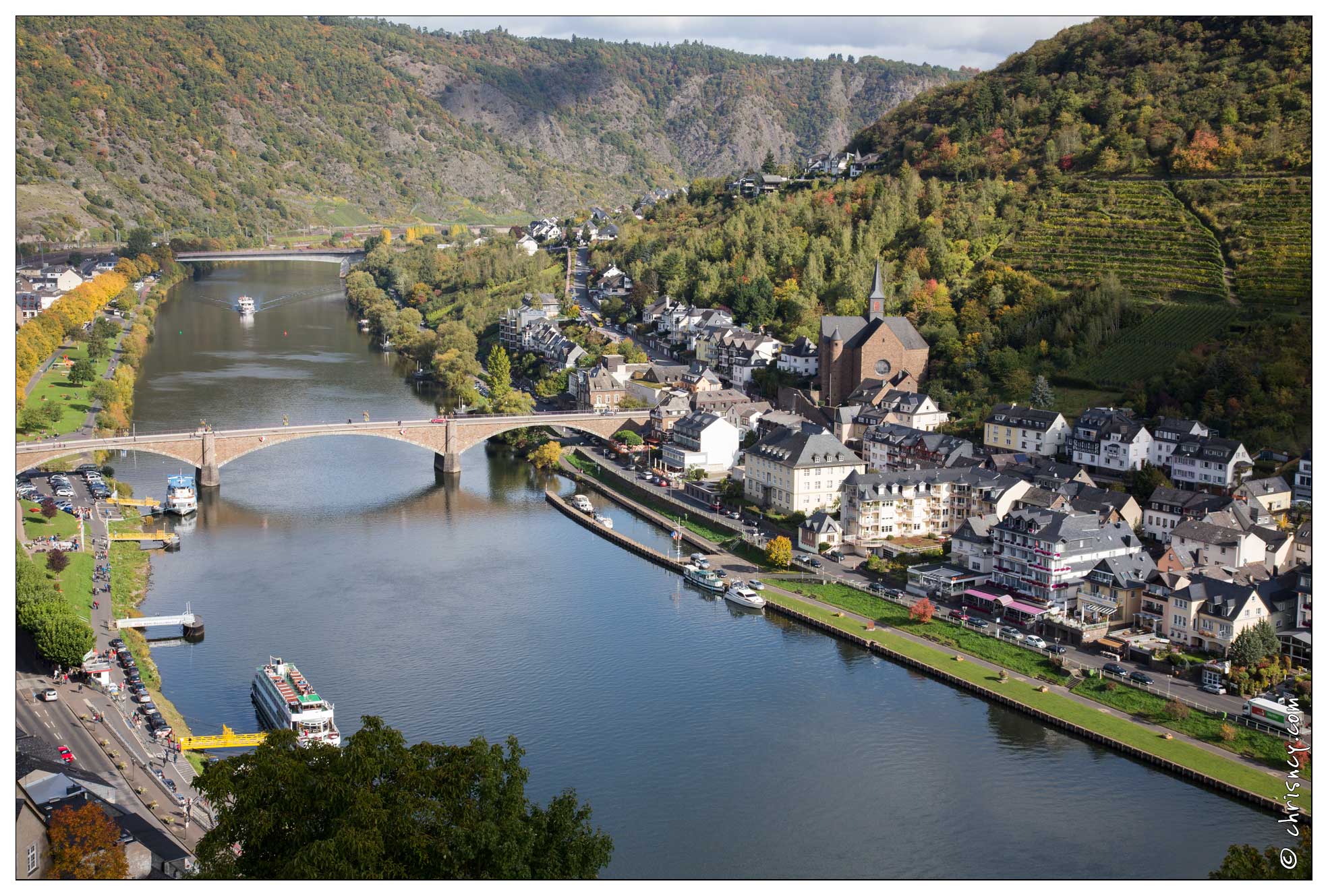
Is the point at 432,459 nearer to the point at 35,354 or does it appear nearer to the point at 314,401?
the point at 314,401

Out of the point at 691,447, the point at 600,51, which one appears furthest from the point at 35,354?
the point at 600,51

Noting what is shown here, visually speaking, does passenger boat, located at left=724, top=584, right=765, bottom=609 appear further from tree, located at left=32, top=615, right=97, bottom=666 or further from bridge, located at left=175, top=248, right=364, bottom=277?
bridge, located at left=175, top=248, right=364, bottom=277

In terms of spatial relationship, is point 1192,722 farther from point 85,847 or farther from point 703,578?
point 85,847

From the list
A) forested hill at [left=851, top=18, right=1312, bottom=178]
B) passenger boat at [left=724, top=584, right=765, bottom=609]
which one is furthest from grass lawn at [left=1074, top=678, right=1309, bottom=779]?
forested hill at [left=851, top=18, right=1312, bottom=178]

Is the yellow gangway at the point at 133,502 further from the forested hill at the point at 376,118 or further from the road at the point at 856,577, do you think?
the forested hill at the point at 376,118

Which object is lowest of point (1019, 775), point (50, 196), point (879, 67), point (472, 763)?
point (1019, 775)

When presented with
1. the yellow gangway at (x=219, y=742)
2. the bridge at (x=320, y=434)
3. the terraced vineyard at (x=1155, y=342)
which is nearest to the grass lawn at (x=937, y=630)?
the yellow gangway at (x=219, y=742)

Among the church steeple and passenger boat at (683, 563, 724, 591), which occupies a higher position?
the church steeple
